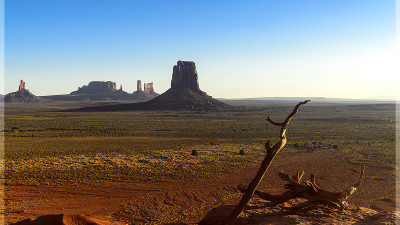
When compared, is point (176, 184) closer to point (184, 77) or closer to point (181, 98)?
point (181, 98)

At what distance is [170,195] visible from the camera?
13203 millimetres

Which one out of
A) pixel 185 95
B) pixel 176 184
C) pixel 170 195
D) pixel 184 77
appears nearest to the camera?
pixel 170 195

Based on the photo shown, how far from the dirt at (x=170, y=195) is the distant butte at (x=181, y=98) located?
102 meters

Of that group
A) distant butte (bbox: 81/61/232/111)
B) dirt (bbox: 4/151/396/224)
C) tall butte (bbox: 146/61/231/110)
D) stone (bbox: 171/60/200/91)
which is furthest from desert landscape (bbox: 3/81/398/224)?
stone (bbox: 171/60/200/91)

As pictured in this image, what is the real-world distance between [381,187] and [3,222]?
1875 centimetres

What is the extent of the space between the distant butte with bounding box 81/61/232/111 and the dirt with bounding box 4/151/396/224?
102341mm

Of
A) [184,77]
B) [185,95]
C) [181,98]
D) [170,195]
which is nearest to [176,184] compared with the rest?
[170,195]

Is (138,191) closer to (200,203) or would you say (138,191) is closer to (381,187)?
(200,203)

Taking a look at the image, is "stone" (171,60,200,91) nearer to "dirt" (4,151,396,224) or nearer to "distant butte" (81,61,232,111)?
"distant butte" (81,61,232,111)

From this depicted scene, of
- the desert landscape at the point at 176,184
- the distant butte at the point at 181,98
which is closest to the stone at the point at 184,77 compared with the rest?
the distant butte at the point at 181,98

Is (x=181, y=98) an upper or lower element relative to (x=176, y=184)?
upper

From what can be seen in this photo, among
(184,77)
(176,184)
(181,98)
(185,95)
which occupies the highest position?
(184,77)

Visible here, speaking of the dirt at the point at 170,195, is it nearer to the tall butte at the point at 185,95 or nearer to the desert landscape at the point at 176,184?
the desert landscape at the point at 176,184

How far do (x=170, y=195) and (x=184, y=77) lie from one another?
130 meters
